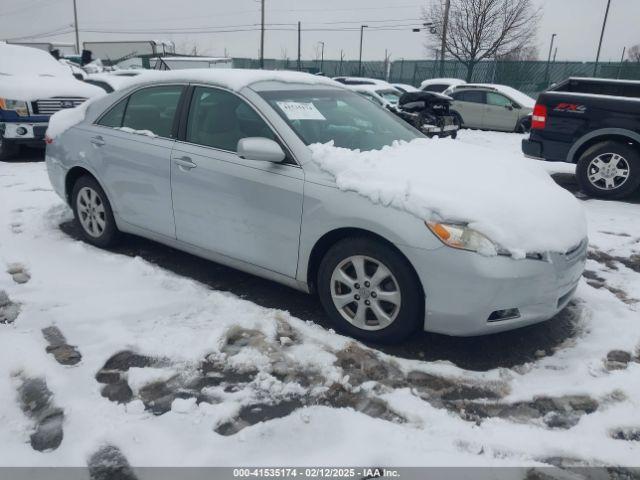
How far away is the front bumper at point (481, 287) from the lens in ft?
9.02

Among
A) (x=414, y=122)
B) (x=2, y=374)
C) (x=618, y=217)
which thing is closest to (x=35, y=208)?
(x=2, y=374)

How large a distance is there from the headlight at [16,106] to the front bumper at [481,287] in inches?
300

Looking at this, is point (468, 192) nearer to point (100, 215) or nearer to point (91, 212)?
point (100, 215)

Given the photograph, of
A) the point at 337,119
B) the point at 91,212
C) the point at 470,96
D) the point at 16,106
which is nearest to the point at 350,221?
the point at 337,119

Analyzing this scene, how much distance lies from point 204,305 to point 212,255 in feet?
1.36

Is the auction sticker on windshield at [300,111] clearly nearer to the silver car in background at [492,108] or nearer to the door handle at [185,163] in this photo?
the door handle at [185,163]

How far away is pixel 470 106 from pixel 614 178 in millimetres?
9772

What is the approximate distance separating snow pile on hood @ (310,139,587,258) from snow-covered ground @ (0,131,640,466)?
79cm

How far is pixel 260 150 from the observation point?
318 cm

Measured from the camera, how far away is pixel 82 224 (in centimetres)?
472

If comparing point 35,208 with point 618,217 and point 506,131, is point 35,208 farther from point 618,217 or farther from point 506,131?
point 506,131

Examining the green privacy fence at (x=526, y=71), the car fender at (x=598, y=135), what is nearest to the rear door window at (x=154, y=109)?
the car fender at (x=598, y=135)

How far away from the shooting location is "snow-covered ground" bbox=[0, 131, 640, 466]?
90.9 inches

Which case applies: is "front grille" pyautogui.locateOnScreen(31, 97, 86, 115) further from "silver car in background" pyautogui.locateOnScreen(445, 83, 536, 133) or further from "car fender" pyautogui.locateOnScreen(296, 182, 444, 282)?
"silver car in background" pyautogui.locateOnScreen(445, 83, 536, 133)
